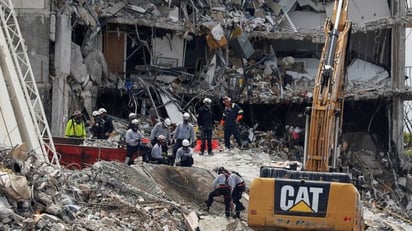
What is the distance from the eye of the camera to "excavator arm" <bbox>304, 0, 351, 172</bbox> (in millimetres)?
14125

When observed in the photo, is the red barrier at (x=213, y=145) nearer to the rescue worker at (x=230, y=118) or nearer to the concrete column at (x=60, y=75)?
the rescue worker at (x=230, y=118)

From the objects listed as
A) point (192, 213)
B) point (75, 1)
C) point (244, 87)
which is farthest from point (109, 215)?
point (244, 87)

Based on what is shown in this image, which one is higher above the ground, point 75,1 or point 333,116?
point 75,1

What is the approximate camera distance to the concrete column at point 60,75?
25.1 meters

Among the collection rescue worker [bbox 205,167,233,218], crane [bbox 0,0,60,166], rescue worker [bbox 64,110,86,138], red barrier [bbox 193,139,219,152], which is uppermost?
crane [bbox 0,0,60,166]

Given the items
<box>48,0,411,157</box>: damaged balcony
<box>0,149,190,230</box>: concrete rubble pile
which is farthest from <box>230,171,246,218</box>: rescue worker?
<box>48,0,411,157</box>: damaged balcony

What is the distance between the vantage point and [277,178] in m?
12.9

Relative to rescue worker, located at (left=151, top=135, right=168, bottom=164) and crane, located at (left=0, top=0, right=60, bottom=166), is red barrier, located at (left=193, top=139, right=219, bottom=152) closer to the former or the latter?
rescue worker, located at (left=151, top=135, right=168, bottom=164)

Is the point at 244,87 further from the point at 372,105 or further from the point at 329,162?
the point at 329,162

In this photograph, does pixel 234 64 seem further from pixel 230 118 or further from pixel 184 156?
pixel 184 156

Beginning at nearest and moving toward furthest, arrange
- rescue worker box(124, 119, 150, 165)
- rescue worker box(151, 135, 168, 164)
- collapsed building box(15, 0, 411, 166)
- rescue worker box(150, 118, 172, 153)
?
1. rescue worker box(124, 119, 150, 165)
2. rescue worker box(151, 135, 168, 164)
3. rescue worker box(150, 118, 172, 153)
4. collapsed building box(15, 0, 411, 166)

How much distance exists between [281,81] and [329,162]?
17.6 m

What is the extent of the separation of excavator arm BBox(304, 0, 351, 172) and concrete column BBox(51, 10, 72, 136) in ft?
35.6

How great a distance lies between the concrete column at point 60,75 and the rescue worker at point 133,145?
6780mm
